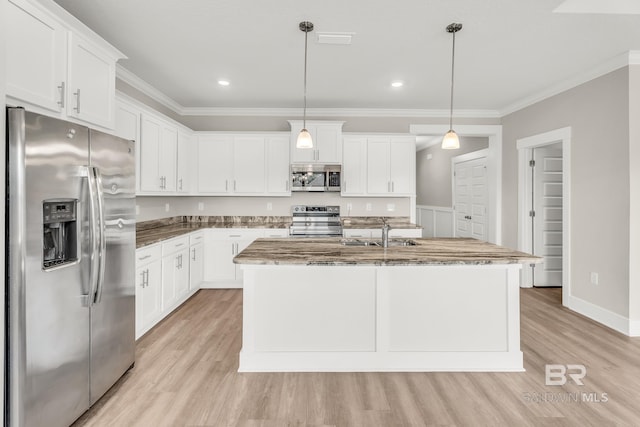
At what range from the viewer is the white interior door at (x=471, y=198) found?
575 cm

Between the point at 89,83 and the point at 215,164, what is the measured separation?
2.64 meters

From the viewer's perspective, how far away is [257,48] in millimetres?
3160

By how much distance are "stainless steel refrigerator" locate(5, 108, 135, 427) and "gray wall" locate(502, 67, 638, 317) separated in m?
4.46

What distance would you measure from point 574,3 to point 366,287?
103 inches

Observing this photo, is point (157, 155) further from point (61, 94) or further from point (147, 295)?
point (61, 94)

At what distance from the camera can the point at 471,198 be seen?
6164 millimetres

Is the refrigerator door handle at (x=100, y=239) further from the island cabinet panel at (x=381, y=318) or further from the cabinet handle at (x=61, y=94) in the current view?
the island cabinet panel at (x=381, y=318)

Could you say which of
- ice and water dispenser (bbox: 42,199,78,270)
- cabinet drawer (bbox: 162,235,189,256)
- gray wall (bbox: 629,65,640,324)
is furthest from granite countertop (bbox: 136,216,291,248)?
gray wall (bbox: 629,65,640,324)

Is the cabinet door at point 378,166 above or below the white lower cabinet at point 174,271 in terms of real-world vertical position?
above

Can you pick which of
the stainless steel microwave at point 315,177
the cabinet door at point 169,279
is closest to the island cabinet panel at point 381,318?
the cabinet door at point 169,279

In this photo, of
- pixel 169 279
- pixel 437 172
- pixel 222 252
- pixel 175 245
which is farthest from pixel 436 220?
pixel 169 279

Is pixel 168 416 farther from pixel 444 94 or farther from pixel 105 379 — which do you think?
pixel 444 94

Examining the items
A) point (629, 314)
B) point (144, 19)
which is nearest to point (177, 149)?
point (144, 19)

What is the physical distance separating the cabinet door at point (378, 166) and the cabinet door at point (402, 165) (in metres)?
0.08
